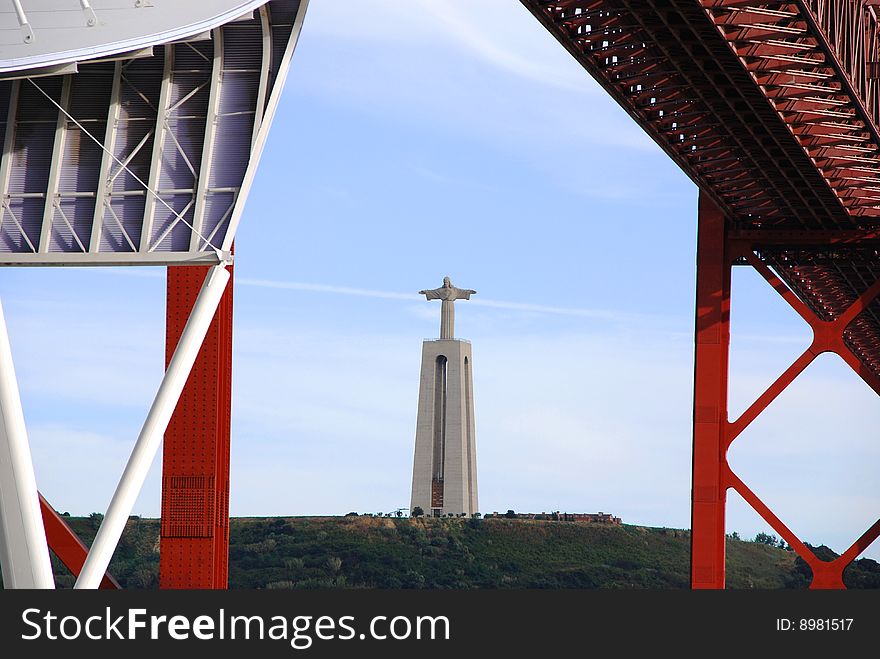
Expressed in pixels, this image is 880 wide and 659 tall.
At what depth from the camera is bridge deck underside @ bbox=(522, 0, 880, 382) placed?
2133 cm

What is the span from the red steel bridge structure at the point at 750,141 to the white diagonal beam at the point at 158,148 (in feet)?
15.7

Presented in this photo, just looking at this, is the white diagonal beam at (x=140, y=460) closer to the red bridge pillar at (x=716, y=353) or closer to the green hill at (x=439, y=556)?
the red bridge pillar at (x=716, y=353)

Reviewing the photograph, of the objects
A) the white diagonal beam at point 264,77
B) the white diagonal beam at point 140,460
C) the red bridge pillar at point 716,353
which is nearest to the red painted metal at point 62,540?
the white diagonal beam at point 140,460

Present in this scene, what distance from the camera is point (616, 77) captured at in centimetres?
2400

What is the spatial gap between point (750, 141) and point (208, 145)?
35.1 ft

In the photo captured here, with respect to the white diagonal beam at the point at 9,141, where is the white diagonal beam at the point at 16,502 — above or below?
below

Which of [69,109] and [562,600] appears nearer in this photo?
[562,600]

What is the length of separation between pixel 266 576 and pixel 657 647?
52.2 metres

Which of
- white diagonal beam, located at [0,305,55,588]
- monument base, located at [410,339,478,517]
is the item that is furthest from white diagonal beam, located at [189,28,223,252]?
monument base, located at [410,339,478,517]

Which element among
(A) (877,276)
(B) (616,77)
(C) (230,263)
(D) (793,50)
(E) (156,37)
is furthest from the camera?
(A) (877,276)

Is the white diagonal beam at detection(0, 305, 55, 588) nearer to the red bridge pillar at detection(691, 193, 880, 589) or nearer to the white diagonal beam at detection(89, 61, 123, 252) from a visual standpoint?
the white diagonal beam at detection(89, 61, 123, 252)

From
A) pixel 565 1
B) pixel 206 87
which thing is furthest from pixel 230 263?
pixel 565 1

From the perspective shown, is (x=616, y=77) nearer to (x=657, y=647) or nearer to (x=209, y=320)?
(x=209, y=320)

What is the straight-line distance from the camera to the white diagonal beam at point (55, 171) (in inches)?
816
